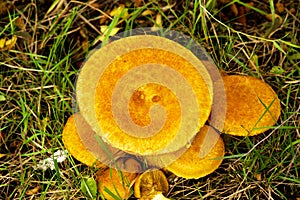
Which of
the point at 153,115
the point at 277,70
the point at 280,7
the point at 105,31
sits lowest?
the point at 277,70

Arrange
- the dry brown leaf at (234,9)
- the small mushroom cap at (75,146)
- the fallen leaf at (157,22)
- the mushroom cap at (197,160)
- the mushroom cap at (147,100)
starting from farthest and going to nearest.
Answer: the dry brown leaf at (234,9) < the fallen leaf at (157,22) < the small mushroom cap at (75,146) < the mushroom cap at (197,160) < the mushroom cap at (147,100)

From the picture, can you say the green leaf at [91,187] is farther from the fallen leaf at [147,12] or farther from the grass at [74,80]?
the fallen leaf at [147,12]

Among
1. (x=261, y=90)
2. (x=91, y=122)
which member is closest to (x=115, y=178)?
(x=91, y=122)

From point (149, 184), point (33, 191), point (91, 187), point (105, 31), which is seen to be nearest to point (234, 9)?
point (105, 31)

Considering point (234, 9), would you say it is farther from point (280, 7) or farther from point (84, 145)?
point (84, 145)

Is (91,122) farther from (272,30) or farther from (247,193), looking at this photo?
(272,30)

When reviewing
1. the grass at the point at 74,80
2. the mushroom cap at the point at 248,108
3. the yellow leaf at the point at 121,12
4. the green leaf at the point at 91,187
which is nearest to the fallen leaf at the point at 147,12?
the grass at the point at 74,80
